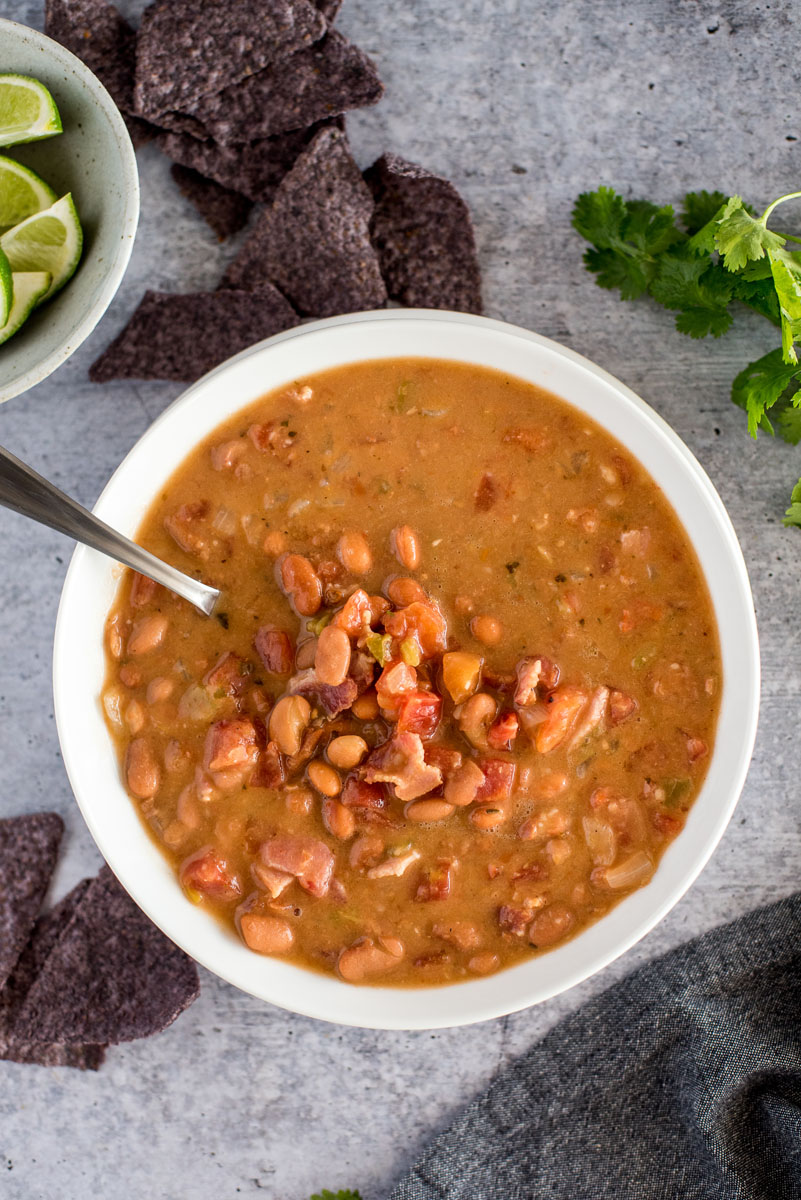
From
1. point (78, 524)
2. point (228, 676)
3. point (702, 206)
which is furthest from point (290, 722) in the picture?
point (702, 206)

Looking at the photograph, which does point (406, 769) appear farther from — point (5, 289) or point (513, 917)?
point (5, 289)

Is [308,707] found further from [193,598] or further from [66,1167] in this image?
[66,1167]

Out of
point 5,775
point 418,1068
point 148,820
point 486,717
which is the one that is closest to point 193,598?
point 148,820

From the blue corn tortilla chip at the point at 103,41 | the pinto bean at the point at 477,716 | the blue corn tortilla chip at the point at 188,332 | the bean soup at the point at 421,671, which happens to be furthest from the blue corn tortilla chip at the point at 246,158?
the pinto bean at the point at 477,716

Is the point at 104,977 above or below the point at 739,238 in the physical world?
below

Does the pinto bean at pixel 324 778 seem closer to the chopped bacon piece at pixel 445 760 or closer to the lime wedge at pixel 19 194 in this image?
the chopped bacon piece at pixel 445 760

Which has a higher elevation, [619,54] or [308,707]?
[619,54]
